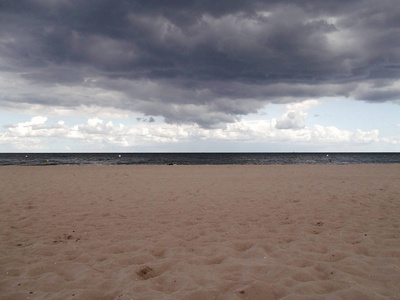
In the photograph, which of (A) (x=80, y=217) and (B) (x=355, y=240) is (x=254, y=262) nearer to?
(B) (x=355, y=240)

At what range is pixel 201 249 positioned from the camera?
192 inches

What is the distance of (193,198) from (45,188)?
713cm

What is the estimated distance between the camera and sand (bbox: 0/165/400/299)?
3473 millimetres

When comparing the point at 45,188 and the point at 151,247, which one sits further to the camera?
the point at 45,188

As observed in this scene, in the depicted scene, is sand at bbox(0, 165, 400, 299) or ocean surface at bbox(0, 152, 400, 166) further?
ocean surface at bbox(0, 152, 400, 166)

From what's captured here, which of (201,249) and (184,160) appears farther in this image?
Answer: (184,160)

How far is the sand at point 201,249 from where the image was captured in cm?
347

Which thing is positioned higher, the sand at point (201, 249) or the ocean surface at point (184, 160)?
the ocean surface at point (184, 160)

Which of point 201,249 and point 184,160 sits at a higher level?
point 184,160

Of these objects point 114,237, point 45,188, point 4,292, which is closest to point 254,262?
point 114,237

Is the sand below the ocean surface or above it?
below

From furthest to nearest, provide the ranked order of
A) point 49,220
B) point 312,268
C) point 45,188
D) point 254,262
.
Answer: point 45,188 < point 49,220 < point 254,262 < point 312,268

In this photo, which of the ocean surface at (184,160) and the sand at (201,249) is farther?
the ocean surface at (184,160)

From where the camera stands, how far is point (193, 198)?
9828mm
